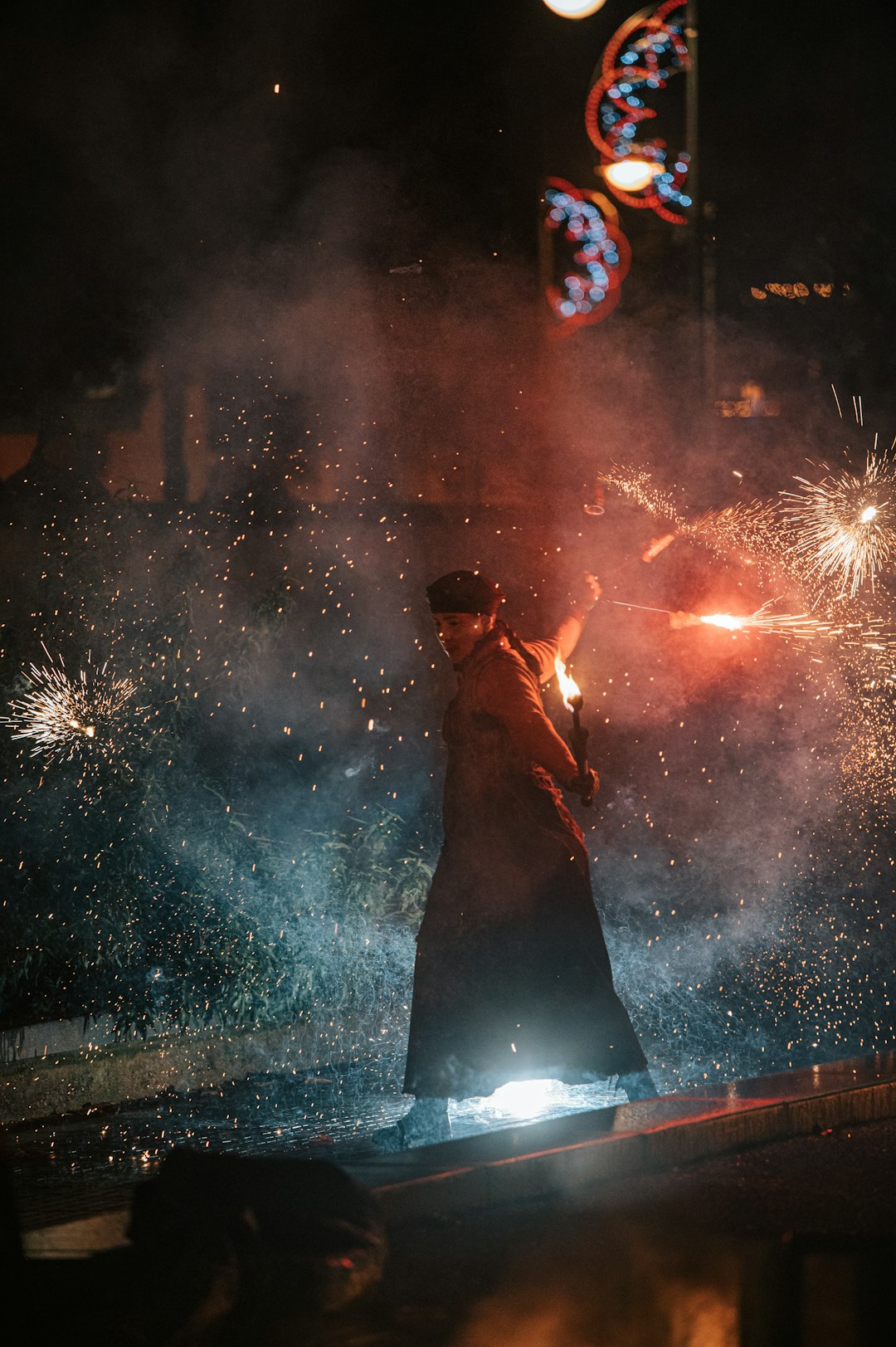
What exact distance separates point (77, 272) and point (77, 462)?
1.24 meters

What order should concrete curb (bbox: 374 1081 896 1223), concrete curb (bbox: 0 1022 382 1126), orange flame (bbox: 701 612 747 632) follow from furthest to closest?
orange flame (bbox: 701 612 747 632) < concrete curb (bbox: 0 1022 382 1126) < concrete curb (bbox: 374 1081 896 1223)

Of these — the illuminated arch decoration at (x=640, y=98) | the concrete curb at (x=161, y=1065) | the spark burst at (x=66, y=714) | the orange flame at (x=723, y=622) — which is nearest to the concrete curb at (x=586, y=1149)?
the orange flame at (x=723, y=622)

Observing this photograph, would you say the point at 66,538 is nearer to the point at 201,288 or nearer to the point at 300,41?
the point at 201,288

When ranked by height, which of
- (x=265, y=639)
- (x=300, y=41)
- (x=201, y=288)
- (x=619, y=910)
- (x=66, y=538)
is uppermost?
(x=300, y=41)

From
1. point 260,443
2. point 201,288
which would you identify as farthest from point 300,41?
point 260,443

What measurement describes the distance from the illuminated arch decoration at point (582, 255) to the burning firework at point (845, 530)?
197 centimetres

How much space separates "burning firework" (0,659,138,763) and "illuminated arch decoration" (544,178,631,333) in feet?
13.8

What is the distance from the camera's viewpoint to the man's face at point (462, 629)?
4.77 m

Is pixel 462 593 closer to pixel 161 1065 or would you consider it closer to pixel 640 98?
pixel 161 1065

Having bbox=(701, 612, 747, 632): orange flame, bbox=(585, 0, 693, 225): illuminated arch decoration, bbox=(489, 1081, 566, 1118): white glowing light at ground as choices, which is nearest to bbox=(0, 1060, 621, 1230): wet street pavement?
bbox=(489, 1081, 566, 1118): white glowing light at ground

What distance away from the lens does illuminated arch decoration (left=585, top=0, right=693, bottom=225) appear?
32.9 ft

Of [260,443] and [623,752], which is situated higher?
[260,443]

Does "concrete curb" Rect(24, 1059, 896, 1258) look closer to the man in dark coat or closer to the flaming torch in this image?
the man in dark coat

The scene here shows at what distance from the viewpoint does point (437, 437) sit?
900 centimetres
